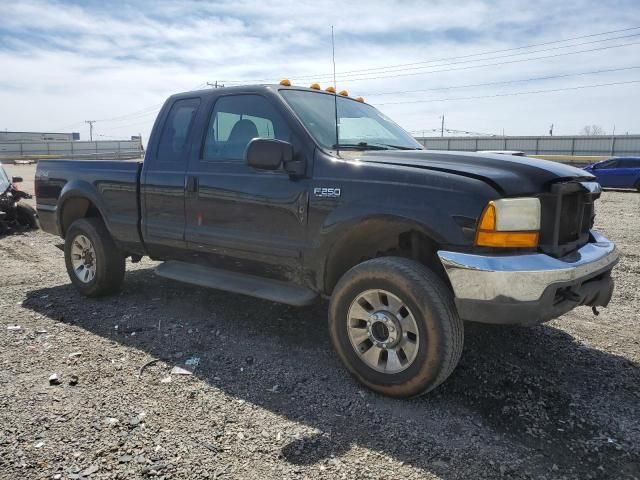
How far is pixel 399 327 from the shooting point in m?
3.18

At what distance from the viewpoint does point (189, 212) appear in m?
4.36

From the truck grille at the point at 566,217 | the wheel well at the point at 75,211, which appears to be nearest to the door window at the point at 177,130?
the wheel well at the point at 75,211

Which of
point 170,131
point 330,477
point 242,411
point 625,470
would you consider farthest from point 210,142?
point 625,470

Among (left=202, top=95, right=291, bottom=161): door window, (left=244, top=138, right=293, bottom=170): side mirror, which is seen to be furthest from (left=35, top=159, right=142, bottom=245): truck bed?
(left=244, top=138, right=293, bottom=170): side mirror

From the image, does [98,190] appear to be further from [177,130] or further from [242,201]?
[242,201]

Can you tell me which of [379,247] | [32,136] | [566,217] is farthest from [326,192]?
[32,136]

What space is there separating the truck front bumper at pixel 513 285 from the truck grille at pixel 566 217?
0.14 meters

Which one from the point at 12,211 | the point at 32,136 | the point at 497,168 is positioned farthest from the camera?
the point at 32,136

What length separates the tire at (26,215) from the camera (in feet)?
31.7

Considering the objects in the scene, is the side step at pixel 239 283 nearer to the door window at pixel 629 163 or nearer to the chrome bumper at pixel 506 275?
the chrome bumper at pixel 506 275

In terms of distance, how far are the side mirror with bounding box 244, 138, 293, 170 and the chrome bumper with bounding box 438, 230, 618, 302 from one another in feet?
4.14

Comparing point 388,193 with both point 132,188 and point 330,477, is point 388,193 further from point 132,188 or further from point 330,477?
point 132,188

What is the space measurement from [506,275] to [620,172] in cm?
1848

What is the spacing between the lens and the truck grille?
304 cm
